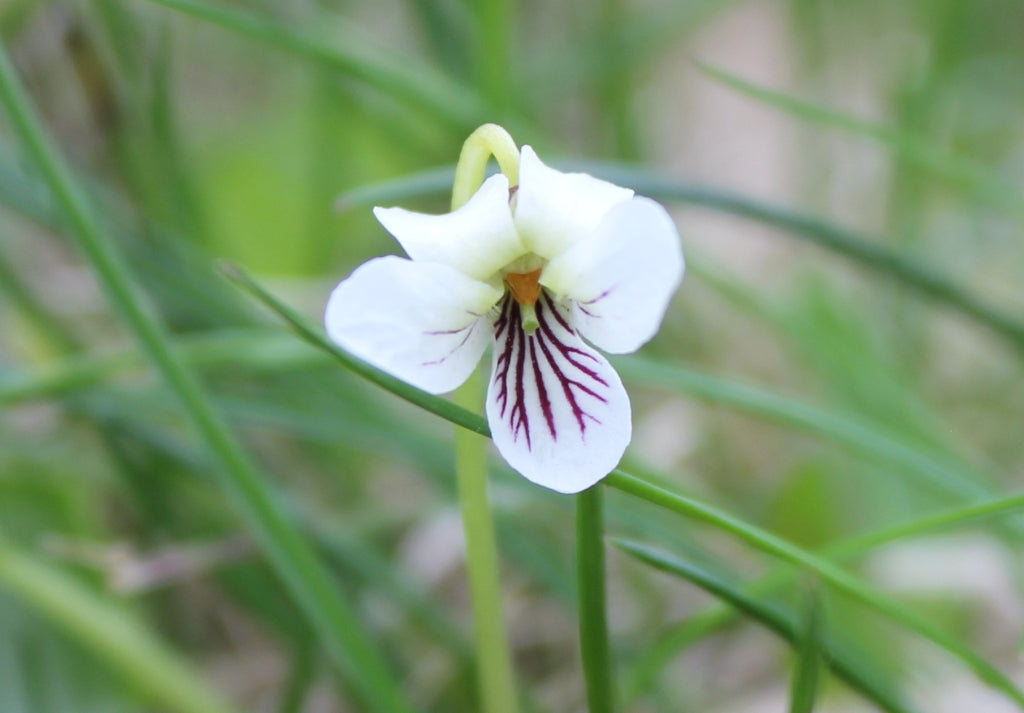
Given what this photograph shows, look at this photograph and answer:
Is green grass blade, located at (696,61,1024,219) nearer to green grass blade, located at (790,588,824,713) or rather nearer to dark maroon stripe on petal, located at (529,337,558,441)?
dark maroon stripe on petal, located at (529,337,558,441)

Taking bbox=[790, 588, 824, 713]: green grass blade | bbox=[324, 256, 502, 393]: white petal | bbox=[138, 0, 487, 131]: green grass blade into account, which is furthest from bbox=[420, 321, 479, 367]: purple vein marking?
bbox=[138, 0, 487, 131]: green grass blade

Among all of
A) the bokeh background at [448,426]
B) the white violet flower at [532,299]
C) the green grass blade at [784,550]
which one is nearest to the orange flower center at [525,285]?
the white violet flower at [532,299]

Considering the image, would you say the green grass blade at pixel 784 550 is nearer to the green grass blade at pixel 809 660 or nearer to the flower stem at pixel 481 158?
the green grass blade at pixel 809 660

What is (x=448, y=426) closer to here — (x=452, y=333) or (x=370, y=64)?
(x=370, y=64)

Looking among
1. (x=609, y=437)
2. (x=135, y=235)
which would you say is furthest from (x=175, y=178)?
(x=609, y=437)

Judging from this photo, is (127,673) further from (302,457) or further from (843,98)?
(843,98)

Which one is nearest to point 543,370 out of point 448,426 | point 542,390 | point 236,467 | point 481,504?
point 542,390
